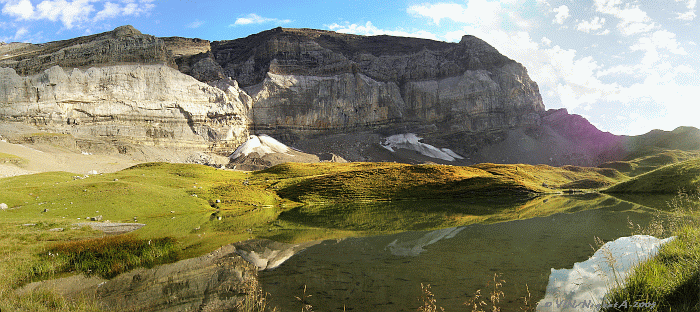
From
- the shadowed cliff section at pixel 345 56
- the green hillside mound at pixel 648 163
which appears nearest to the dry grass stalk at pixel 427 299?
the green hillside mound at pixel 648 163

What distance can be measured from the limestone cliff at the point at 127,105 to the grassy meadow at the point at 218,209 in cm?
5933

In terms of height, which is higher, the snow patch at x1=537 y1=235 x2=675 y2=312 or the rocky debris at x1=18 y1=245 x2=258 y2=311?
the snow patch at x1=537 y1=235 x2=675 y2=312

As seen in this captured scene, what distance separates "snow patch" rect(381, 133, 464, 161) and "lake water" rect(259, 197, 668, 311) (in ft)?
338

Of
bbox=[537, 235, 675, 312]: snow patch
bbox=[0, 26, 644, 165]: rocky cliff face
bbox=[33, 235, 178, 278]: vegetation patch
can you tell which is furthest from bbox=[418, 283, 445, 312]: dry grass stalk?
bbox=[0, 26, 644, 165]: rocky cliff face

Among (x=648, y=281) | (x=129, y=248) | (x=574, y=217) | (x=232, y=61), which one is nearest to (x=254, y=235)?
(x=129, y=248)

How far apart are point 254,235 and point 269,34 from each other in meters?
139

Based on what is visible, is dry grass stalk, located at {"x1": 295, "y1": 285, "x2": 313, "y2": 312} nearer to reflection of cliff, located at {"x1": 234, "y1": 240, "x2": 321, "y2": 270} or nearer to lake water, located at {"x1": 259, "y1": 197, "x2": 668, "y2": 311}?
lake water, located at {"x1": 259, "y1": 197, "x2": 668, "y2": 311}

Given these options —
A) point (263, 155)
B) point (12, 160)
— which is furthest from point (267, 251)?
point (263, 155)

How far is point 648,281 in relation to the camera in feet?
20.5

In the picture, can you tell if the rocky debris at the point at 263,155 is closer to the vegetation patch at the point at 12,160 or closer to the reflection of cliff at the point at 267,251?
the vegetation patch at the point at 12,160

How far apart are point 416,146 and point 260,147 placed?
52136 mm

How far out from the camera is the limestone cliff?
308 feet

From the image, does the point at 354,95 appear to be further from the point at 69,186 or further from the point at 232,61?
the point at 69,186

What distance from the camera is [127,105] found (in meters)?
99.7
